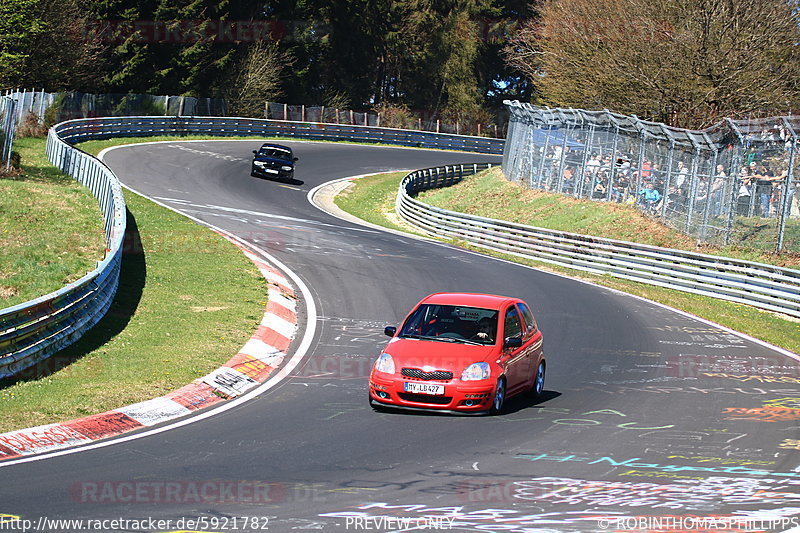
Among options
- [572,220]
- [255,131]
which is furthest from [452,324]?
[255,131]

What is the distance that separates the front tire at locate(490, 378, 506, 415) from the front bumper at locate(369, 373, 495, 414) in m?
0.08

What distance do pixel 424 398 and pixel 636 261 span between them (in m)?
16.1

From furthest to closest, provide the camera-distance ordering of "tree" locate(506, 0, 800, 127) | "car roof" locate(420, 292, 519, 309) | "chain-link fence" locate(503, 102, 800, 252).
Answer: "tree" locate(506, 0, 800, 127)
"chain-link fence" locate(503, 102, 800, 252)
"car roof" locate(420, 292, 519, 309)

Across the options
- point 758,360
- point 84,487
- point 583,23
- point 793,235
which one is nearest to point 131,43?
point 583,23

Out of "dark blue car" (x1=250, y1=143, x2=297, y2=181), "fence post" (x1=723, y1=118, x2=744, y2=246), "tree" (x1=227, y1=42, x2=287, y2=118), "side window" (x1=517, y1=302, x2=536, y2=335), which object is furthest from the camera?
"tree" (x1=227, y1=42, x2=287, y2=118)

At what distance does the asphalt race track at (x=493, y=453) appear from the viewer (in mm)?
7355

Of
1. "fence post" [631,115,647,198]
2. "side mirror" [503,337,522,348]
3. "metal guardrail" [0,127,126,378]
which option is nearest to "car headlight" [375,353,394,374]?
"side mirror" [503,337,522,348]

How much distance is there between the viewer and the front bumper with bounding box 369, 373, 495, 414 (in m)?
11.1

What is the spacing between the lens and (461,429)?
34.9 ft

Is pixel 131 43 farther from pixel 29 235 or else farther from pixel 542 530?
pixel 542 530

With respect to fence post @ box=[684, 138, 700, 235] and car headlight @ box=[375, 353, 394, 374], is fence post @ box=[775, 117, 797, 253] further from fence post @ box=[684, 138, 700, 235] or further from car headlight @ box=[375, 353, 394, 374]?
car headlight @ box=[375, 353, 394, 374]

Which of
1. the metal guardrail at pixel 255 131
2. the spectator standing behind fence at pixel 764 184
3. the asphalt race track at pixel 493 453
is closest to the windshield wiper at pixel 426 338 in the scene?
the asphalt race track at pixel 493 453

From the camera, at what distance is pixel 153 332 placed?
50.6 feet

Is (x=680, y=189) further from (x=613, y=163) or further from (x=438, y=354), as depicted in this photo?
(x=438, y=354)
